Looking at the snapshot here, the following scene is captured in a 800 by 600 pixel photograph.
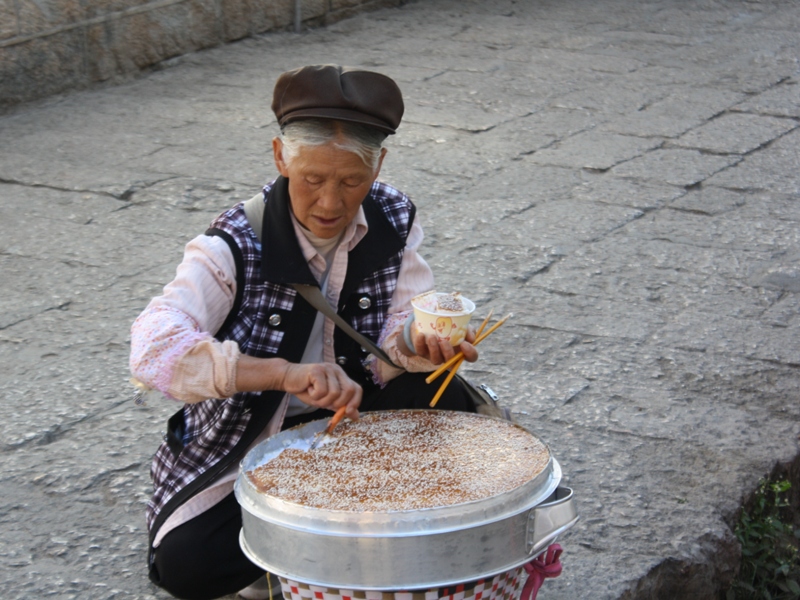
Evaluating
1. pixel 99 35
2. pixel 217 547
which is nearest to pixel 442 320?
pixel 217 547

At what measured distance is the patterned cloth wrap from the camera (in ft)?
5.27

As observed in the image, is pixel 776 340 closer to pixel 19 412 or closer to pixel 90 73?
pixel 19 412

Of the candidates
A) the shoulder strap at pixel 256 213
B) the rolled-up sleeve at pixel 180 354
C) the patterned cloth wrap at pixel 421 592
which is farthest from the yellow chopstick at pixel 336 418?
the shoulder strap at pixel 256 213

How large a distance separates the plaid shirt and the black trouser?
0.24 feet

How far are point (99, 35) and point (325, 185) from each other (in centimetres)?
475

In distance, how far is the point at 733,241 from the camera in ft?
14.4

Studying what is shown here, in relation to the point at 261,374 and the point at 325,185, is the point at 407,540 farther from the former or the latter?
the point at 325,185

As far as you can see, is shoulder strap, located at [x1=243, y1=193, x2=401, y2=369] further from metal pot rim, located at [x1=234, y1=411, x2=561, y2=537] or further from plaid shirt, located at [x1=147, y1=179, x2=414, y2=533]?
metal pot rim, located at [x1=234, y1=411, x2=561, y2=537]

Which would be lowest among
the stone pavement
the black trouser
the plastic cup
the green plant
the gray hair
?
the green plant

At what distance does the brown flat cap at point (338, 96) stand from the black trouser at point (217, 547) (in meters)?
0.55

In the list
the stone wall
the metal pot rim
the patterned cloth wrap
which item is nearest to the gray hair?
the metal pot rim

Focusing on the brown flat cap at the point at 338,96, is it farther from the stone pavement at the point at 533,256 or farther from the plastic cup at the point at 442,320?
the stone pavement at the point at 533,256

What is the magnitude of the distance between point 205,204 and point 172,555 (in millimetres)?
2807

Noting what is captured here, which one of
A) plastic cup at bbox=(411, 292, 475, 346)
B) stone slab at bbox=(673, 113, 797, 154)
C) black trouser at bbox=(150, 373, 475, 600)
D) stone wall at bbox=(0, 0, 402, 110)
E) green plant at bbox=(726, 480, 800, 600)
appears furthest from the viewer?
stone wall at bbox=(0, 0, 402, 110)
